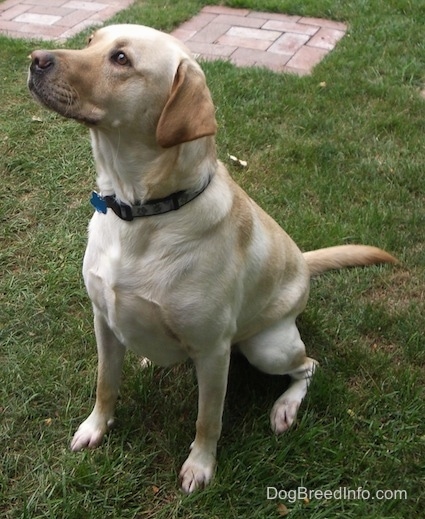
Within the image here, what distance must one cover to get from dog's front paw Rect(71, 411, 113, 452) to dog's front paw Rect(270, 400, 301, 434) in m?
0.62

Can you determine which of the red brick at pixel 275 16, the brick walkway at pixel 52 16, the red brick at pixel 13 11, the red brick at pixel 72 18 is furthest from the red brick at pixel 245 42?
the red brick at pixel 13 11

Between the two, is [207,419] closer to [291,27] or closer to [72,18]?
[291,27]

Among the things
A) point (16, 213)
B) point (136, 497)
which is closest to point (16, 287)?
point (16, 213)

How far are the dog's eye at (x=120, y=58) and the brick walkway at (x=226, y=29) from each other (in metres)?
3.26

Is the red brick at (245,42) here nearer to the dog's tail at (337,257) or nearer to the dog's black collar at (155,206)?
the dog's tail at (337,257)

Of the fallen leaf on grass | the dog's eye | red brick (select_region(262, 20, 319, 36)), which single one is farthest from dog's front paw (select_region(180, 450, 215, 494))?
red brick (select_region(262, 20, 319, 36))

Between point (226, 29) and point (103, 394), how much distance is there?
3.97 meters

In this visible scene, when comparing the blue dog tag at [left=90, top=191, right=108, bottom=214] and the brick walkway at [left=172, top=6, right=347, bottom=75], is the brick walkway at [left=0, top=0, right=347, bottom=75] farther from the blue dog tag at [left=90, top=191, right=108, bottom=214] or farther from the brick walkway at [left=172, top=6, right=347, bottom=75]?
the blue dog tag at [left=90, top=191, right=108, bottom=214]

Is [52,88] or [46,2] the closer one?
[52,88]

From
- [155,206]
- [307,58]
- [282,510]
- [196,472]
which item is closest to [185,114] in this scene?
[155,206]

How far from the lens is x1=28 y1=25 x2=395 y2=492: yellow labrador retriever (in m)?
1.79

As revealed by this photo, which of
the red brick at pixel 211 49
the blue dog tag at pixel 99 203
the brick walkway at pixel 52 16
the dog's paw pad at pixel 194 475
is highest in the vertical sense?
the blue dog tag at pixel 99 203

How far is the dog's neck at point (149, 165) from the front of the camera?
6.16 feet

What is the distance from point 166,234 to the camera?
1.96 m
